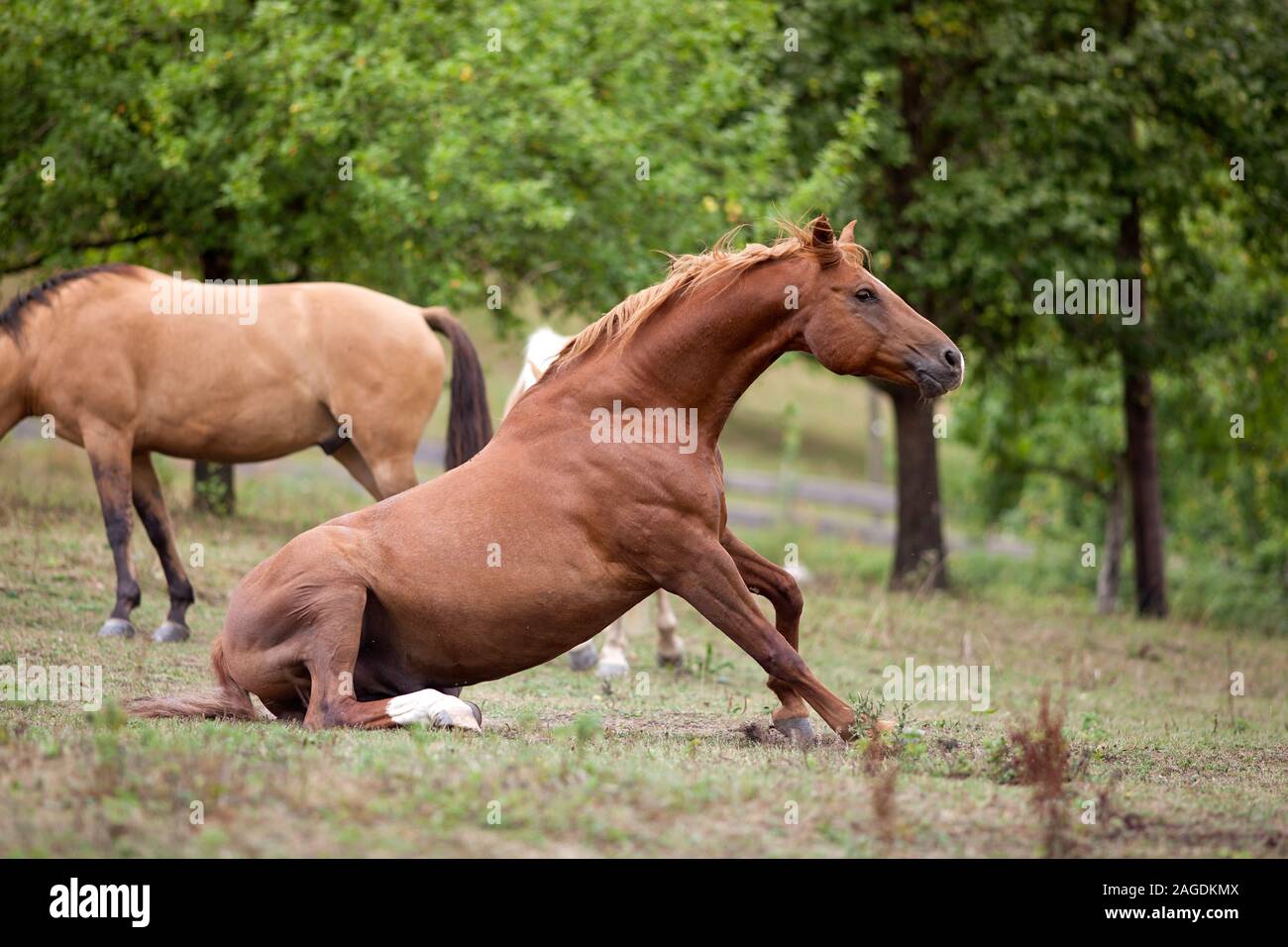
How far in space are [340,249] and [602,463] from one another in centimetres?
964

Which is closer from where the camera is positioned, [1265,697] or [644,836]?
[644,836]

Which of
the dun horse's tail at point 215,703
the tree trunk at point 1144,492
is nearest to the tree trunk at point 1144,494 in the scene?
the tree trunk at point 1144,492

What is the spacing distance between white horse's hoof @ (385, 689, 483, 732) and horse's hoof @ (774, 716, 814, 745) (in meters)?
1.52

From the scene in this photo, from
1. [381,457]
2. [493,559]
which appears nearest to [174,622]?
[381,457]

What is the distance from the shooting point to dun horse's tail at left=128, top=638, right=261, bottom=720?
697 cm

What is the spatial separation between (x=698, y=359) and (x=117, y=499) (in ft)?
16.8

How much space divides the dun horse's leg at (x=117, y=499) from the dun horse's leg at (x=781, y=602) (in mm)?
4987

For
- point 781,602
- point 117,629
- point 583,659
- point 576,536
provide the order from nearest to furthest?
point 576,536 → point 781,602 → point 117,629 → point 583,659

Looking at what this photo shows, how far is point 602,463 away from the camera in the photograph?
6914mm

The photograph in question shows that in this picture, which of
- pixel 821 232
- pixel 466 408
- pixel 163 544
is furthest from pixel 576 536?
pixel 163 544

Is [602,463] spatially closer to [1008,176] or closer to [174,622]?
[174,622]

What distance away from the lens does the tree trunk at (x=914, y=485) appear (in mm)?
19328

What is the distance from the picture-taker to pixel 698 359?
→ 7074mm

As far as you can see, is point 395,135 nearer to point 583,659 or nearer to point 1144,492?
point 583,659
